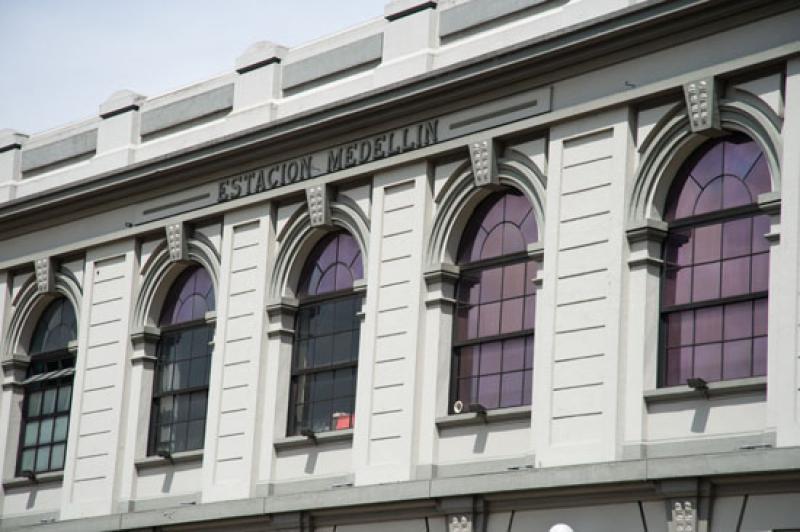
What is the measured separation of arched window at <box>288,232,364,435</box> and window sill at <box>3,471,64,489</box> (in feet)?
20.1

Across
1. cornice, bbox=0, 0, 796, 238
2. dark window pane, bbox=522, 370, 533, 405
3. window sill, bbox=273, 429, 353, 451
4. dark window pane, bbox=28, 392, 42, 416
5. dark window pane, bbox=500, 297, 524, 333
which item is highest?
cornice, bbox=0, 0, 796, 238

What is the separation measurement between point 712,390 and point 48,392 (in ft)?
53.0

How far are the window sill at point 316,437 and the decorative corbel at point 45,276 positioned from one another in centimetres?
757

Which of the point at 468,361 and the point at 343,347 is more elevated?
the point at 343,347

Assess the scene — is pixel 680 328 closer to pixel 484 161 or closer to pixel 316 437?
pixel 484 161

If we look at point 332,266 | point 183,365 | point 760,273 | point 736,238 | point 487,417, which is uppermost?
point 332,266

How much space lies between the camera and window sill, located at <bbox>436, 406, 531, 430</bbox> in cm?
2777

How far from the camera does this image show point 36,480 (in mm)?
36156

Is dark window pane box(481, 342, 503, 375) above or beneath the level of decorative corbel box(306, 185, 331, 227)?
beneath

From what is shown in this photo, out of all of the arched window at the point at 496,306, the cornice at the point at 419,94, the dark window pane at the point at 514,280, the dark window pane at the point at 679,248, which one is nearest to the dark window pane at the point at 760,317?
the dark window pane at the point at 679,248

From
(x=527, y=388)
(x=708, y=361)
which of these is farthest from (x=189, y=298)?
(x=708, y=361)

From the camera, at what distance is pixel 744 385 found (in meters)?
24.7

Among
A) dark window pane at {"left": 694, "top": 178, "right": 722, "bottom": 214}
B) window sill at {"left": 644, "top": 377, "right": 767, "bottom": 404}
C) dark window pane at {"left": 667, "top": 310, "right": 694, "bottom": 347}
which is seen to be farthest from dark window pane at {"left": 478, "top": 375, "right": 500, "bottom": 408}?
dark window pane at {"left": 694, "top": 178, "right": 722, "bottom": 214}

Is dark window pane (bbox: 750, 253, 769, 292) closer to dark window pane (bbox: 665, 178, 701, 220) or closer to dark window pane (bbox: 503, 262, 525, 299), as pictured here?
dark window pane (bbox: 665, 178, 701, 220)
